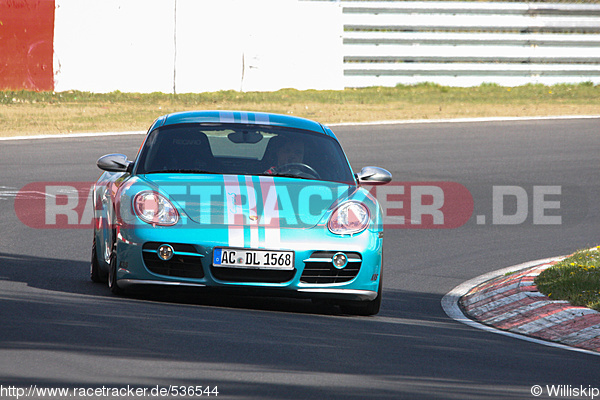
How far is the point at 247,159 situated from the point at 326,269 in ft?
5.23

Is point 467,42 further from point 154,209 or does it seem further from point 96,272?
point 154,209

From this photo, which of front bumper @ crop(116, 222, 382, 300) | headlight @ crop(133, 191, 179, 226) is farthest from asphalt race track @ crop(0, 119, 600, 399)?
headlight @ crop(133, 191, 179, 226)

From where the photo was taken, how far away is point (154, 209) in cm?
681

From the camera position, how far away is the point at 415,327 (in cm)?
671

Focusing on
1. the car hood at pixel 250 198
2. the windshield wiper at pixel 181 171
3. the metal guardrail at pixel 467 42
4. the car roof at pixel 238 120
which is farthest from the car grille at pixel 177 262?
the metal guardrail at pixel 467 42

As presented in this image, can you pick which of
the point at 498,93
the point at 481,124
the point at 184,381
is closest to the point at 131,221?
the point at 184,381

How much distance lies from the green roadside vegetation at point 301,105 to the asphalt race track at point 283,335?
10.7 metres

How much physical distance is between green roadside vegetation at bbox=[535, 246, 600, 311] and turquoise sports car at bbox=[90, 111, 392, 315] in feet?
4.82

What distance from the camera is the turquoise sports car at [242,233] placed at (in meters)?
6.66

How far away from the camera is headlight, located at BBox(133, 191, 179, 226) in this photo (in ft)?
22.2

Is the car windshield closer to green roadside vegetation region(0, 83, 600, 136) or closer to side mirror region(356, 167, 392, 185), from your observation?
side mirror region(356, 167, 392, 185)

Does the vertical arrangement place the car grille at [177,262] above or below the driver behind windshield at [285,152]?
below

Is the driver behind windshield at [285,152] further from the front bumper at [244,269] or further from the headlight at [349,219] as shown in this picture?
the front bumper at [244,269]

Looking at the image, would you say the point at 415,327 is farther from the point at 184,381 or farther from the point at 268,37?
the point at 268,37
